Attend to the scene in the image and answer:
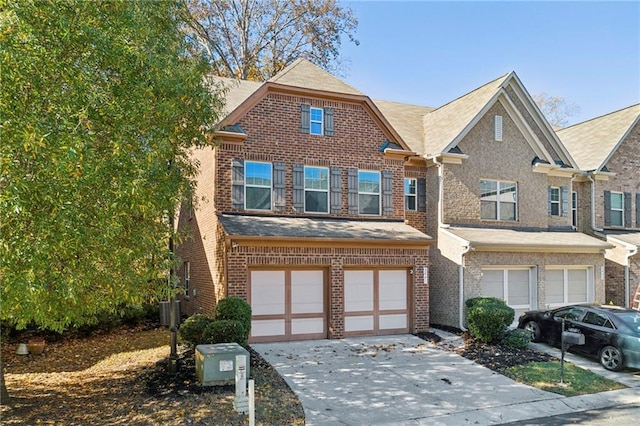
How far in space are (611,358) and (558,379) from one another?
208cm

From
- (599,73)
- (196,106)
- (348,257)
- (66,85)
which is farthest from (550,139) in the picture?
(66,85)

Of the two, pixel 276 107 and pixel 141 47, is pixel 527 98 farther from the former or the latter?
pixel 141 47

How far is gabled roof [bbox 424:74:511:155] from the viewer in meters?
17.6

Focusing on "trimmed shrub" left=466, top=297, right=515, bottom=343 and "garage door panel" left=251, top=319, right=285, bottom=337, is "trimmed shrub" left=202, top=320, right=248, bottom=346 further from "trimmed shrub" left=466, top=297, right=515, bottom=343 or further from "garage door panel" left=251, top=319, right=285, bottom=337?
"trimmed shrub" left=466, top=297, right=515, bottom=343

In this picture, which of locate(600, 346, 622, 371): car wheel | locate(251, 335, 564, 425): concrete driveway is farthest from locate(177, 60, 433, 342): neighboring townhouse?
locate(600, 346, 622, 371): car wheel

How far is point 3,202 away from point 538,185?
17.7 metres

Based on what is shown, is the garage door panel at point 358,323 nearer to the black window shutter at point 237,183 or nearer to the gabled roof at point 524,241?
the gabled roof at point 524,241

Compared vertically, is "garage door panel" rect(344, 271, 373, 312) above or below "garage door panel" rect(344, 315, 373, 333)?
above

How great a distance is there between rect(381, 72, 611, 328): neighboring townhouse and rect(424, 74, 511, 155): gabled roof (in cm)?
6

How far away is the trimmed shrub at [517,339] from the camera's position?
13516mm

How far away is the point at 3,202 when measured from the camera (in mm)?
6516

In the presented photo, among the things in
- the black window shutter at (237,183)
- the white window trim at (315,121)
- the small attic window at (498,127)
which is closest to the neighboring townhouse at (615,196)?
the small attic window at (498,127)

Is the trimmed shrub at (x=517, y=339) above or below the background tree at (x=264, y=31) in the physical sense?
below

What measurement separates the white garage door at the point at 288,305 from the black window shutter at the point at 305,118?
470 centimetres
